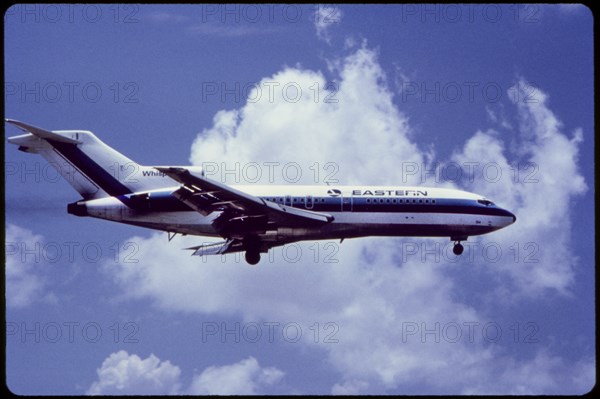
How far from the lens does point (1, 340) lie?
16047 millimetres

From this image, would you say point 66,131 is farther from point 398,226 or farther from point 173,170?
point 398,226

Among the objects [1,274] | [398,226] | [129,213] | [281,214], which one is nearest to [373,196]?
[398,226]

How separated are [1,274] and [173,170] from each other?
11.0 m

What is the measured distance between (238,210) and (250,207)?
0.67m

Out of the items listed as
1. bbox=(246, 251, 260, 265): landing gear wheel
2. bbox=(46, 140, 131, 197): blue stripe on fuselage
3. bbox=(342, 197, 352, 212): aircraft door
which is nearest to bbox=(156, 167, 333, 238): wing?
bbox=(342, 197, 352, 212): aircraft door

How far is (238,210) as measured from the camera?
31.2m

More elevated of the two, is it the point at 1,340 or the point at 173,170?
the point at 173,170

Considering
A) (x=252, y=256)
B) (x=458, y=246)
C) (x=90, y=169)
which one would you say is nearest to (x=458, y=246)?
(x=458, y=246)

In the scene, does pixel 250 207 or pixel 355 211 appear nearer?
pixel 250 207

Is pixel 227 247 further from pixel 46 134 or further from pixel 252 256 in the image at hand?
pixel 46 134

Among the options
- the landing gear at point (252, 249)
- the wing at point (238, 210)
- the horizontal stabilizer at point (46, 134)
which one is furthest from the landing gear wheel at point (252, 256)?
the horizontal stabilizer at point (46, 134)

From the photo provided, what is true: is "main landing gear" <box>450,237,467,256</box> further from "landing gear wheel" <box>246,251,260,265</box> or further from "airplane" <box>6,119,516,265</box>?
"landing gear wheel" <box>246,251,260,265</box>

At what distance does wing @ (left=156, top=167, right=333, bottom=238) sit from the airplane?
0.12 feet

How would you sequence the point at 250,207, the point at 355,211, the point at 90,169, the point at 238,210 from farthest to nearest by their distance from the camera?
the point at 90,169, the point at 355,211, the point at 238,210, the point at 250,207
